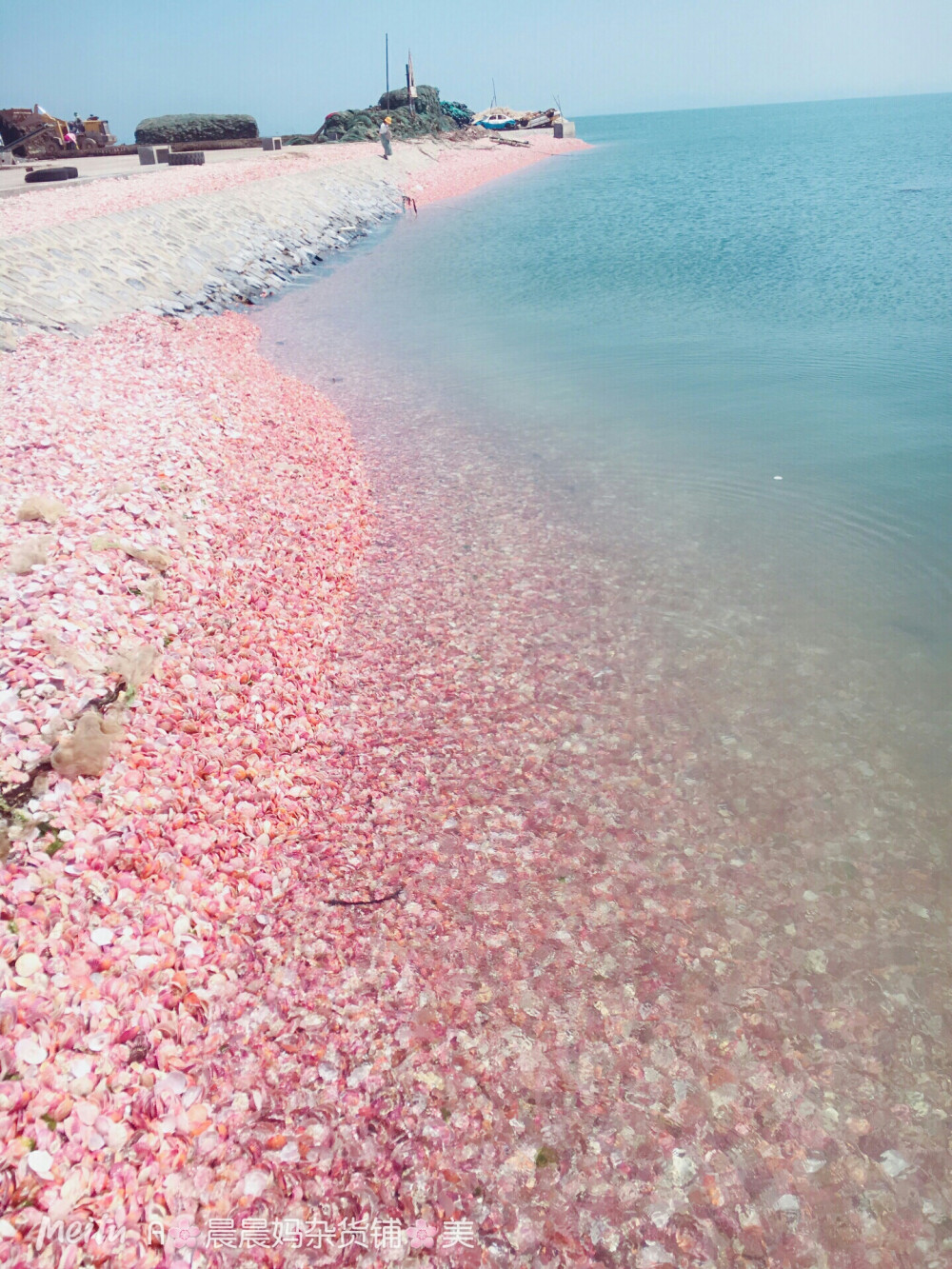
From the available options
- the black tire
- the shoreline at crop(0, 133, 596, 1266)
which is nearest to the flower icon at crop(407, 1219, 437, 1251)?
the shoreline at crop(0, 133, 596, 1266)

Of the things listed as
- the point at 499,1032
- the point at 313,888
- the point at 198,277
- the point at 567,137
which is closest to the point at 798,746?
the point at 499,1032

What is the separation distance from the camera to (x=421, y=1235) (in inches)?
159

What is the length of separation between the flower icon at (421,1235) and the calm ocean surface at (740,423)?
3928 millimetres

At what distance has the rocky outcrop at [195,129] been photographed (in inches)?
2393

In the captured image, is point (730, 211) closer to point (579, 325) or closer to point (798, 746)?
point (579, 325)

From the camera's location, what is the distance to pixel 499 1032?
497cm

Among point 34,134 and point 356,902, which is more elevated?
point 34,134

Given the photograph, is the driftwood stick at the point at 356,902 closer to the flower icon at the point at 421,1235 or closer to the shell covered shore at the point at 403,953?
the shell covered shore at the point at 403,953

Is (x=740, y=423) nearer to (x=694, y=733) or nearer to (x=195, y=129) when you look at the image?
(x=694, y=733)

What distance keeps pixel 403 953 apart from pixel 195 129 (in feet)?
239

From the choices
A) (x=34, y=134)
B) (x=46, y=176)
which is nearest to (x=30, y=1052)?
(x=46, y=176)

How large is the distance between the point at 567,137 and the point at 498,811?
14495 centimetres

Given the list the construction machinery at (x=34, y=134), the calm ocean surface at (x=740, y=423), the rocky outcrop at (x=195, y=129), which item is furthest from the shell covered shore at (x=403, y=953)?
the rocky outcrop at (x=195, y=129)

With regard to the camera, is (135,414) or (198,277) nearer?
(135,414)
